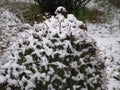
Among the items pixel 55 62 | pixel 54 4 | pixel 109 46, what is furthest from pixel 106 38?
pixel 55 62

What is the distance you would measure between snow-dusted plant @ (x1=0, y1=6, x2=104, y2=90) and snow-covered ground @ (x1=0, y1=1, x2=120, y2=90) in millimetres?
1656

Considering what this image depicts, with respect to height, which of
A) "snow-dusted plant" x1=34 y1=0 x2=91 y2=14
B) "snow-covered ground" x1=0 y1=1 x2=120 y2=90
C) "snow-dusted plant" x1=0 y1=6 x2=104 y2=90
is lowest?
"snow-dusted plant" x1=0 y1=6 x2=104 y2=90

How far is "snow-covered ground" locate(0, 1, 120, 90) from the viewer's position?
19.5 feet

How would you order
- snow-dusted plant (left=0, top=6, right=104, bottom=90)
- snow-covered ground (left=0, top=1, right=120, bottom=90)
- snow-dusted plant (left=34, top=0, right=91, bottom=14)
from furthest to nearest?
snow-dusted plant (left=34, top=0, right=91, bottom=14), snow-covered ground (left=0, top=1, right=120, bottom=90), snow-dusted plant (left=0, top=6, right=104, bottom=90)

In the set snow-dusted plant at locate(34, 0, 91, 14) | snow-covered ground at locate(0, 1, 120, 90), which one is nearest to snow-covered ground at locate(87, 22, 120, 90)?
snow-covered ground at locate(0, 1, 120, 90)

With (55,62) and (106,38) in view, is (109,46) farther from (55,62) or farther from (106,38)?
(55,62)

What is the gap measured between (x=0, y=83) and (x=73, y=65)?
96cm

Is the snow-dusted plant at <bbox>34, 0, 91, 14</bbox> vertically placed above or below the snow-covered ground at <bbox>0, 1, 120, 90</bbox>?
above

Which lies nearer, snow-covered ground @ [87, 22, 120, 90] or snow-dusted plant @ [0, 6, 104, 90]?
snow-dusted plant @ [0, 6, 104, 90]

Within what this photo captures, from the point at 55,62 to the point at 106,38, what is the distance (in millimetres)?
3517

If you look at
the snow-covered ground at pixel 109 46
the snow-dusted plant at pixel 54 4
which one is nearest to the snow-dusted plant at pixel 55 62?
the snow-covered ground at pixel 109 46

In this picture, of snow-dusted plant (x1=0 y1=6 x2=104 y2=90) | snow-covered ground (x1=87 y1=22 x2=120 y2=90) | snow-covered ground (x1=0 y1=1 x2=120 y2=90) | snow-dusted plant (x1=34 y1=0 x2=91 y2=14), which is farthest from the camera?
snow-dusted plant (x1=34 y1=0 x2=91 y2=14)

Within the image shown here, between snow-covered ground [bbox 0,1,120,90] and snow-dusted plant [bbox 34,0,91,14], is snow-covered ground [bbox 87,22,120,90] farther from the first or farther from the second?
snow-dusted plant [bbox 34,0,91,14]

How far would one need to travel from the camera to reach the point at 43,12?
783 cm
